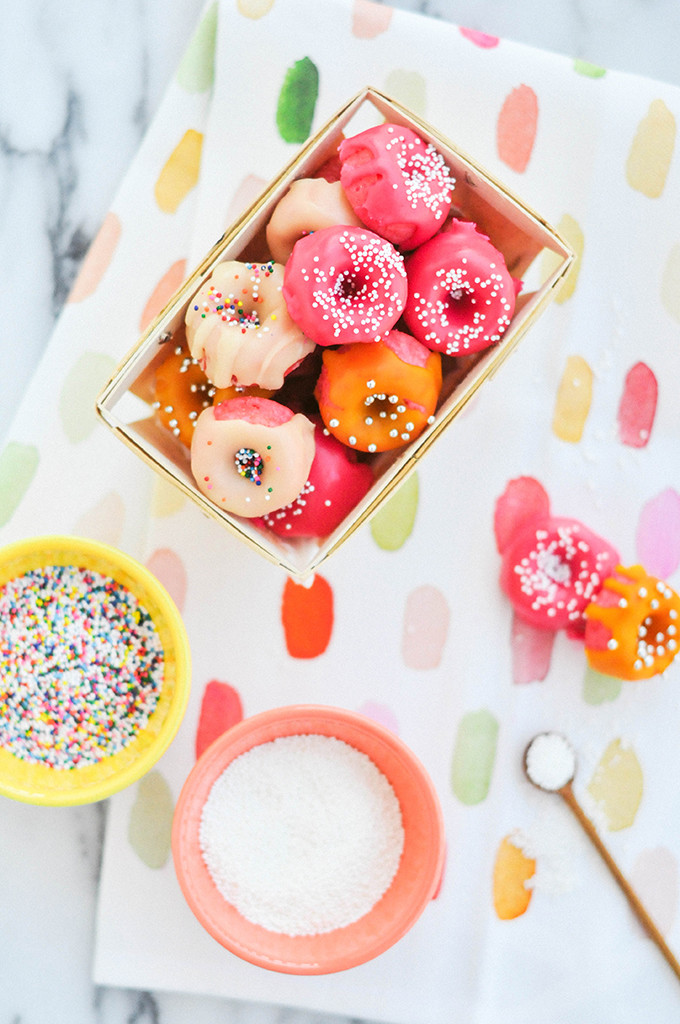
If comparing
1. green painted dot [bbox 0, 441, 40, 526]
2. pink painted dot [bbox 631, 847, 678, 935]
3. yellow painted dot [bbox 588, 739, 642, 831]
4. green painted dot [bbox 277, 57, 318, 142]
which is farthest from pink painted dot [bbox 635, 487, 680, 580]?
green painted dot [bbox 0, 441, 40, 526]

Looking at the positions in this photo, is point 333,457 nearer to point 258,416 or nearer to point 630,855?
point 258,416

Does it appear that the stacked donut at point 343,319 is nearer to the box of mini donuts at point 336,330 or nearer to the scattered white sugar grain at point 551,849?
the box of mini donuts at point 336,330

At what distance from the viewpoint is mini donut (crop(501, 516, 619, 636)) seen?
0.90 m

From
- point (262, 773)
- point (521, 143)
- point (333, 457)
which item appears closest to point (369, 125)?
point (521, 143)

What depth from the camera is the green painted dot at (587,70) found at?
930 mm

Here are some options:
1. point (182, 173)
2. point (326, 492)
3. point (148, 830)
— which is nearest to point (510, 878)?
point (148, 830)

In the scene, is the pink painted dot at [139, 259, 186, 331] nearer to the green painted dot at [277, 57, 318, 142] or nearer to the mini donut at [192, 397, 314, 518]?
the green painted dot at [277, 57, 318, 142]

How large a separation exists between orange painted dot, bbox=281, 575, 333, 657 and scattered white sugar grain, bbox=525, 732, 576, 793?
0.24m

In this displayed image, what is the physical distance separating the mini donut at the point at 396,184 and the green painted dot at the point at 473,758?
1.63 ft

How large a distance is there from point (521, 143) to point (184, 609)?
60cm

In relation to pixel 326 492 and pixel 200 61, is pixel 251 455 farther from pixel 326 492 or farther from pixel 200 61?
pixel 200 61

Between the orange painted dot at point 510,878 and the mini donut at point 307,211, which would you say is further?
the orange painted dot at point 510,878

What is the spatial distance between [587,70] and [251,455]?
0.59m

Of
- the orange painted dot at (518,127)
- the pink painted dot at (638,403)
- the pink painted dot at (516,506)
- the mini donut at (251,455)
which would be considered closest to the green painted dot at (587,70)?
the orange painted dot at (518,127)
